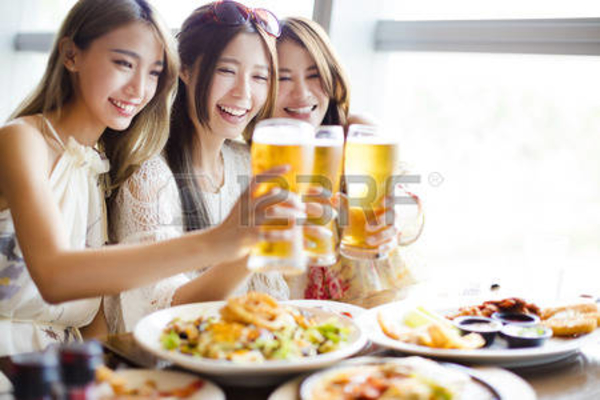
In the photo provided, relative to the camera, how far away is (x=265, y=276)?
91.7 inches

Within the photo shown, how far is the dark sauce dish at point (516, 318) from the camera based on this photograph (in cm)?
155

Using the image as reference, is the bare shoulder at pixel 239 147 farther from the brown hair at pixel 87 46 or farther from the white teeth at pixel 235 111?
the brown hair at pixel 87 46

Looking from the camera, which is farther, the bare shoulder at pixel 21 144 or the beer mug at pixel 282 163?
the bare shoulder at pixel 21 144

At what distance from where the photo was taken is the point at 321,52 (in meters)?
2.34

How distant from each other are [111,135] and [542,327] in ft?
4.73

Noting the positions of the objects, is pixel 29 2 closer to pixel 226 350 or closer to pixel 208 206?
pixel 208 206

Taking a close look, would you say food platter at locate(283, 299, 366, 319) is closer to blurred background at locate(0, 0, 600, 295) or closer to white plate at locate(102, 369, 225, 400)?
white plate at locate(102, 369, 225, 400)

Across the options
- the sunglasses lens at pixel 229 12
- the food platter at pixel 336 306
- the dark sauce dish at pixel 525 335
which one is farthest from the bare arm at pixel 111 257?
the sunglasses lens at pixel 229 12

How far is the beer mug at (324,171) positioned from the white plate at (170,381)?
1.23 ft

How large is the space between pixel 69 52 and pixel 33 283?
68 cm

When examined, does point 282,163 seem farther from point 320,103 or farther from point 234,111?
point 320,103

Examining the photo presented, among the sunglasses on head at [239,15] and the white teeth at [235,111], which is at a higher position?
the sunglasses on head at [239,15]

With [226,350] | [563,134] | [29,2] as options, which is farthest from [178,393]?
[29,2]

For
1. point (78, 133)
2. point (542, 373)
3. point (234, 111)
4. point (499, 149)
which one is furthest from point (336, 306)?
point (499, 149)
